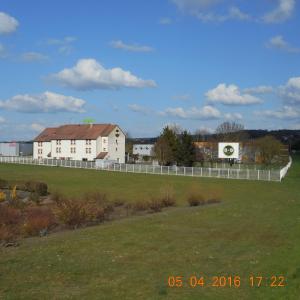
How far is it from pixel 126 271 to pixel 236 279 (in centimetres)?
217

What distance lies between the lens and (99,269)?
1014 centimetres

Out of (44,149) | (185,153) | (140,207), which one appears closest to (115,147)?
(44,149)

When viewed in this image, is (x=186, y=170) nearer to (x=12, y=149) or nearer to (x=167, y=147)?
(x=167, y=147)

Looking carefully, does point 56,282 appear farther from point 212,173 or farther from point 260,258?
point 212,173

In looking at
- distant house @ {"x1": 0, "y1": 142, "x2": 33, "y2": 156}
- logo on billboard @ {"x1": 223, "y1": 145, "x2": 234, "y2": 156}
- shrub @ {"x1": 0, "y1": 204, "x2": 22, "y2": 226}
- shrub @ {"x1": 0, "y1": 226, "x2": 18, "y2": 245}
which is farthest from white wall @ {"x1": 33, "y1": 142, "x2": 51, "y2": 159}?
shrub @ {"x1": 0, "y1": 226, "x2": 18, "y2": 245}

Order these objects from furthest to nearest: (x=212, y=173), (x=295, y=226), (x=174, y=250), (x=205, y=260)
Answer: (x=212, y=173), (x=295, y=226), (x=174, y=250), (x=205, y=260)

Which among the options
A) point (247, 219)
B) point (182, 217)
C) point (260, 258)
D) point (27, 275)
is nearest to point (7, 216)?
point (182, 217)

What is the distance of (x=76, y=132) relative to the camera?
115 m

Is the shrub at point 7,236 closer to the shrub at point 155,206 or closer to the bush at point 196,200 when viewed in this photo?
the shrub at point 155,206

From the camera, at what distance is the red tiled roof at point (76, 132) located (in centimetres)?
10969

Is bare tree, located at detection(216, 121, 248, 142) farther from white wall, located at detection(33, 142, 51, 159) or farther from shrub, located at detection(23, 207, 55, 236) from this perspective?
shrub, located at detection(23, 207, 55, 236)
